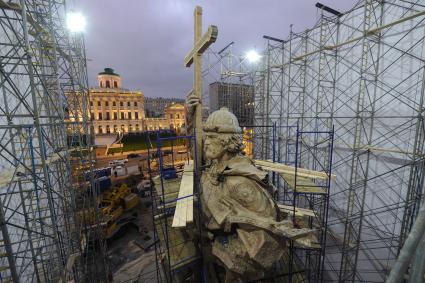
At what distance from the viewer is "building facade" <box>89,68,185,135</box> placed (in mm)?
39125

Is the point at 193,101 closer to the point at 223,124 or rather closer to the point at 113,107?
the point at 223,124

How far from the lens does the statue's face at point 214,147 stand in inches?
191

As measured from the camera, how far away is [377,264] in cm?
770

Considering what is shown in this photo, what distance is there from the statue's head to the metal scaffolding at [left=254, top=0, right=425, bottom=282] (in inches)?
105

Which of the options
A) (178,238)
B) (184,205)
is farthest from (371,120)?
(178,238)

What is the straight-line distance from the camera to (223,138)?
482 centimetres

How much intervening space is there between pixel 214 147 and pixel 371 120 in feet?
22.6

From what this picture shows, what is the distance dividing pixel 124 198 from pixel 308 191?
40.1 ft

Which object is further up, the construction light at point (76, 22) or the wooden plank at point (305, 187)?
the construction light at point (76, 22)

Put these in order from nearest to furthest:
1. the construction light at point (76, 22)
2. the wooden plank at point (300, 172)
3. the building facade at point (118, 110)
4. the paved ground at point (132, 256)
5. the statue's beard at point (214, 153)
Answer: the statue's beard at point (214, 153)
the wooden plank at point (300, 172)
the construction light at point (76, 22)
the paved ground at point (132, 256)
the building facade at point (118, 110)

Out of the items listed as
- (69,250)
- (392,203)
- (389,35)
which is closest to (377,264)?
Result: (392,203)

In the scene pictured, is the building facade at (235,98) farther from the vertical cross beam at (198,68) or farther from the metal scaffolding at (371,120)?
the vertical cross beam at (198,68)

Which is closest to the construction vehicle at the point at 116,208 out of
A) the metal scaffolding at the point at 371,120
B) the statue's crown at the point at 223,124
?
the statue's crown at the point at 223,124

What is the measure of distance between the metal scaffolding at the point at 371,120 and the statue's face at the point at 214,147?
9.53ft
